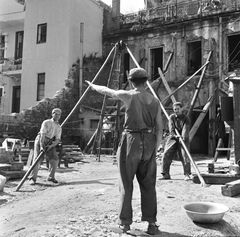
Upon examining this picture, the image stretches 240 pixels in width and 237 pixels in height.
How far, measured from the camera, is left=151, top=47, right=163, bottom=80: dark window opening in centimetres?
1998

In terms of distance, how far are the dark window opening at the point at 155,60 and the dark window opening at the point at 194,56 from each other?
2.02 meters

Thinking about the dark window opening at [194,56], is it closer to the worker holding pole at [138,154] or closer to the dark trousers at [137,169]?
the worker holding pole at [138,154]

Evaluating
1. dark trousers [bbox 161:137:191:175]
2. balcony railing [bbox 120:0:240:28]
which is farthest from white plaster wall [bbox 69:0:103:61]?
dark trousers [bbox 161:137:191:175]

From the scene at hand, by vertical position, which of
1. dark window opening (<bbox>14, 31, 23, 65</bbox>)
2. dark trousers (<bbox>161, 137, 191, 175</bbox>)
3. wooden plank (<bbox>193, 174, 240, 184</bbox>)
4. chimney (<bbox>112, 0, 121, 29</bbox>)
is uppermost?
chimney (<bbox>112, 0, 121, 29</bbox>)

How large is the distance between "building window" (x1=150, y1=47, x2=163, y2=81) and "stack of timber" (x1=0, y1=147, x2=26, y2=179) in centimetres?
1274

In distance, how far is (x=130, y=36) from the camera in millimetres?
20594

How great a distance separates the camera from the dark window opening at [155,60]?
1998 centimetres

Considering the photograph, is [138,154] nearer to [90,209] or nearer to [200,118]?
[90,209]

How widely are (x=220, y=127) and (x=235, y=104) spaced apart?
6325 mm

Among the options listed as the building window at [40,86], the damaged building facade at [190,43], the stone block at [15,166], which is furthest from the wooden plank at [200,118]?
the building window at [40,86]

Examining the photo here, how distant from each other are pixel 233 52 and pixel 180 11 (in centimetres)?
441

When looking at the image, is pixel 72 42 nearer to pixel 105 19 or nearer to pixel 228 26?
pixel 105 19

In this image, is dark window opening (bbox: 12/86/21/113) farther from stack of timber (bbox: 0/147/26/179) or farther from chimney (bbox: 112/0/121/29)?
stack of timber (bbox: 0/147/26/179)

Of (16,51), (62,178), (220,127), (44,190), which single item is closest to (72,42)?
(16,51)
